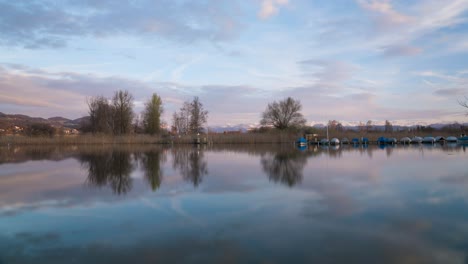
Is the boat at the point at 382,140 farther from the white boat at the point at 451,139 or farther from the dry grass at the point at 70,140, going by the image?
the dry grass at the point at 70,140

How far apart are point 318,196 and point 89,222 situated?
437 cm

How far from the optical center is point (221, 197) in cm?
708

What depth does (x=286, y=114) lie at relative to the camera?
5206 cm

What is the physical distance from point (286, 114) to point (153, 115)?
20.2m

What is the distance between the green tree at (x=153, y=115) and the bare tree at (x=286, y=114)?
56.8 feet

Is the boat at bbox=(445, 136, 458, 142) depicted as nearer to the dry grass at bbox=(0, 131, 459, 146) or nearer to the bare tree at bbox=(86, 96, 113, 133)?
the dry grass at bbox=(0, 131, 459, 146)

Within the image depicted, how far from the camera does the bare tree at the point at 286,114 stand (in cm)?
5166

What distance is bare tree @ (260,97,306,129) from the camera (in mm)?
51656

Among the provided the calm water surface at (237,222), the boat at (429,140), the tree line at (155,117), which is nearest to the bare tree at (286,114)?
the tree line at (155,117)

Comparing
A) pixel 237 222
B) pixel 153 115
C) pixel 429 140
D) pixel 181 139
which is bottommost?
pixel 237 222

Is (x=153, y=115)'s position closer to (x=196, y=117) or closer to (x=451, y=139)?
(x=196, y=117)

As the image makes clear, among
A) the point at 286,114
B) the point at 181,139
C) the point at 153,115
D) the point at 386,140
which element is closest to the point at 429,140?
the point at 386,140

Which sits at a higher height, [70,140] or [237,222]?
[70,140]

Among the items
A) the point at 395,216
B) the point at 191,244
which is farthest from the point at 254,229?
the point at 395,216
